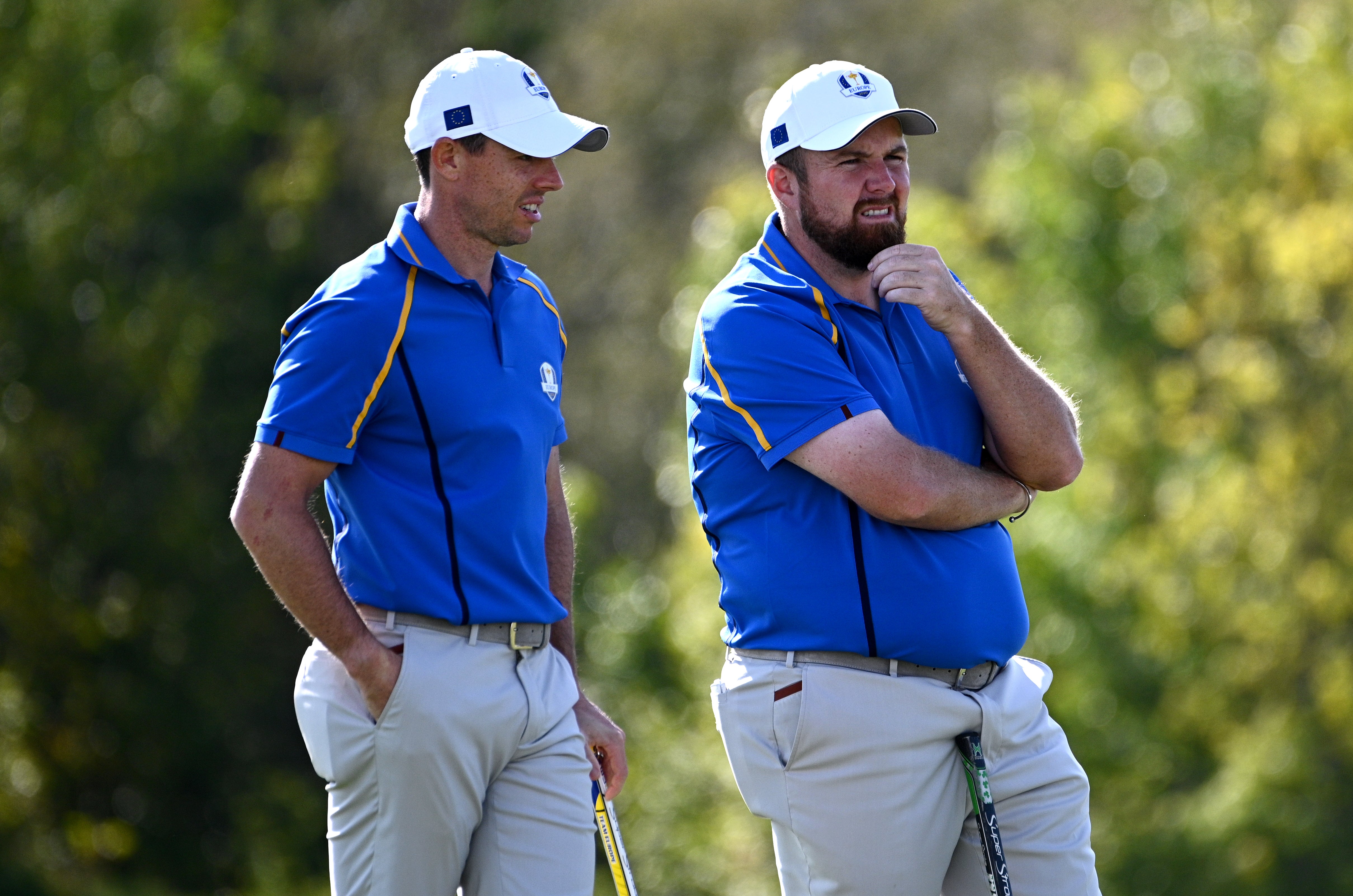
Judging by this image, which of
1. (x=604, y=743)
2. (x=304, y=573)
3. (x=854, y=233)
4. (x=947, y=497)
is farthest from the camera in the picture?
(x=604, y=743)

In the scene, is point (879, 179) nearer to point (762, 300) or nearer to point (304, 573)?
point (762, 300)

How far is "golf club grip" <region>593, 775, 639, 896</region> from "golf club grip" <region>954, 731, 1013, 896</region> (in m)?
0.70

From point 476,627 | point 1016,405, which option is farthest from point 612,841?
point 1016,405

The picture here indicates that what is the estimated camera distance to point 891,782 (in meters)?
3.12

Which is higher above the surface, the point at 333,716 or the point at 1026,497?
the point at 1026,497

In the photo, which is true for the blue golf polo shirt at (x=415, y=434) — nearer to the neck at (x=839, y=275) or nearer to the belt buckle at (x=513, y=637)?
the belt buckle at (x=513, y=637)

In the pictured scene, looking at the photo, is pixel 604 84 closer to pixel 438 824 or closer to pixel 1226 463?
pixel 1226 463

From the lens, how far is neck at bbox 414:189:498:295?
3.29m

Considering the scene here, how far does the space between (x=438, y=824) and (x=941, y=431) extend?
1.23m

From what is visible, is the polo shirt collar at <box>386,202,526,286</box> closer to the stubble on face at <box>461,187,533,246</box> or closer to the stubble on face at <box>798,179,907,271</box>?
the stubble on face at <box>461,187,533,246</box>

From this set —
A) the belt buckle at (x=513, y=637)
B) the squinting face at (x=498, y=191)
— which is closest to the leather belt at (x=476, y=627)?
the belt buckle at (x=513, y=637)

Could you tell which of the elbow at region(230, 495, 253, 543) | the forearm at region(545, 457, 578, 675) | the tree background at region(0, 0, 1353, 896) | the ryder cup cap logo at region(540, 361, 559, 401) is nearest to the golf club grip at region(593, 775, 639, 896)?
the forearm at region(545, 457, 578, 675)

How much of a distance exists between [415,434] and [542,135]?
0.65 metres

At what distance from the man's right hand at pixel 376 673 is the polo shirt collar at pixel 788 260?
1071mm
